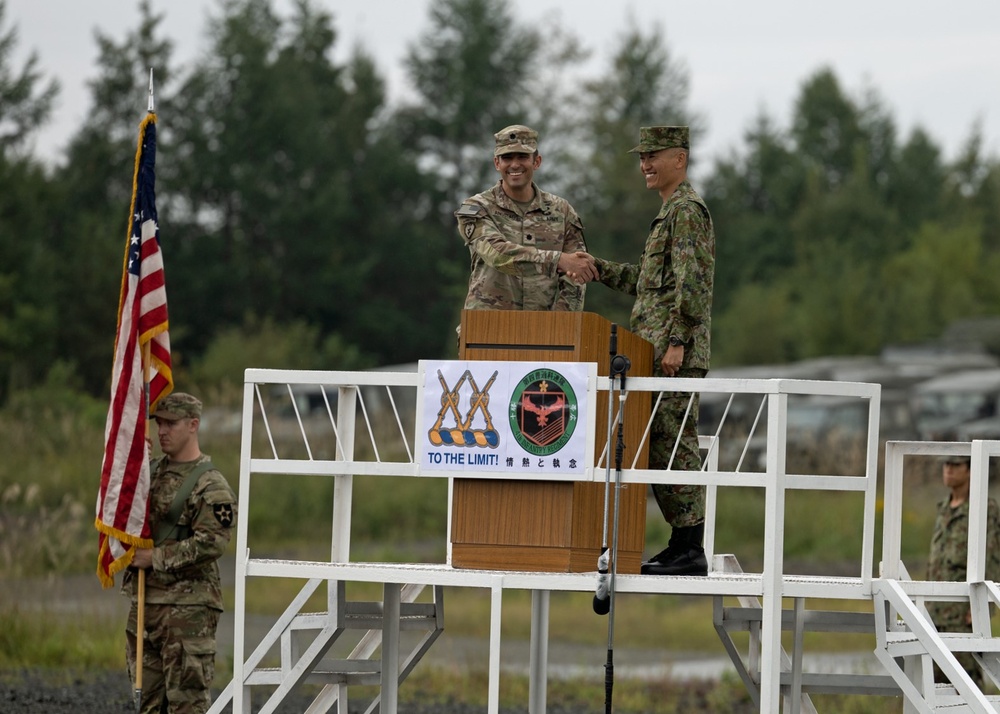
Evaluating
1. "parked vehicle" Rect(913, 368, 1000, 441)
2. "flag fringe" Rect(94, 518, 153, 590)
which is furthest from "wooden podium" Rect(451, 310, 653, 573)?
"parked vehicle" Rect(913, 368, 1000, 441)

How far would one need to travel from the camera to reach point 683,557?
802 centimetres

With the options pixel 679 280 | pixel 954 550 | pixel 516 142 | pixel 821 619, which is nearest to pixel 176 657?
pixel 516 142

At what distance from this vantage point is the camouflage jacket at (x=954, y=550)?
12.4 meters

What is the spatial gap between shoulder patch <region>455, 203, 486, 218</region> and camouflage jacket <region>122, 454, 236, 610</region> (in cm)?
196

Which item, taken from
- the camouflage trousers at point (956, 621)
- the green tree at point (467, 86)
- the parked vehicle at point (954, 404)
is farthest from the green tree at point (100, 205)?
the camouflage trousers at point (956, 621)

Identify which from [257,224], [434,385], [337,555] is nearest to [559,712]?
[337,555]

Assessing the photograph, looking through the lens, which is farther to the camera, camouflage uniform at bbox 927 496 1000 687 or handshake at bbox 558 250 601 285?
camouflage uniform at bbox 927 496 1000 687

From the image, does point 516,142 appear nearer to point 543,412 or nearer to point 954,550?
point 543,412

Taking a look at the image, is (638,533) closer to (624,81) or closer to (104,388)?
(104,388)

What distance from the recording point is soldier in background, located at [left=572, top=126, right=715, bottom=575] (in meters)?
8.00

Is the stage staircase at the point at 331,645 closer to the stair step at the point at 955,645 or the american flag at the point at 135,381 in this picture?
the american flag at the point at 135,381

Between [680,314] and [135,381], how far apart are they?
300 cm

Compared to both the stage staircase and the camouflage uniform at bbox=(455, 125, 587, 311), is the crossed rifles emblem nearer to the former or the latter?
the camouflage uniform at bbox=(455, 125, 587, 311)

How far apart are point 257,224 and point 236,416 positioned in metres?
33.0
